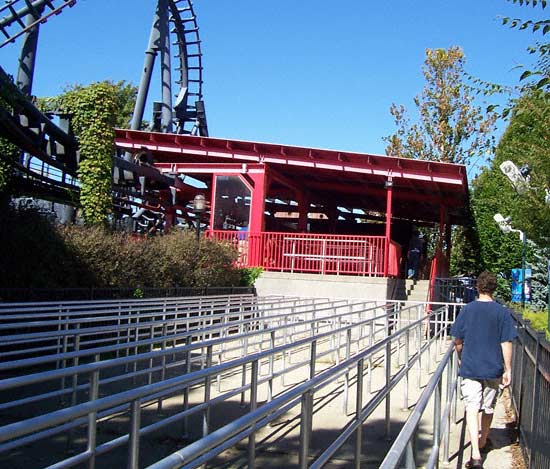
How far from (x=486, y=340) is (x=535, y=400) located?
2.40 feet

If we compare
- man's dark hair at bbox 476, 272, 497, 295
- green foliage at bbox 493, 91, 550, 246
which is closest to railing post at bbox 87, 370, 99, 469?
man's dark hair at bbox 476, 272, 497, 295

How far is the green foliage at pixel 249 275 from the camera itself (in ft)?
58.2

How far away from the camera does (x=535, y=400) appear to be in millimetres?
5102

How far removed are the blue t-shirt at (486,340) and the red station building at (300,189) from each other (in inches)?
457

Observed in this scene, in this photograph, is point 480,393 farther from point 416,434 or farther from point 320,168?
point 320,168

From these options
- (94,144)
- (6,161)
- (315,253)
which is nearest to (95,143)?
(94,144)

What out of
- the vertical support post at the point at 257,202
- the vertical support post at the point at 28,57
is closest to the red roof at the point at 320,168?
the vertical support post at the point at 257,202

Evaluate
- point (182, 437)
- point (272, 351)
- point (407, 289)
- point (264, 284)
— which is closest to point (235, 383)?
point (182, 437)

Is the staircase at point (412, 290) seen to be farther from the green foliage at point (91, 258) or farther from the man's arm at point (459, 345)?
the man's arm at point (459, 345)

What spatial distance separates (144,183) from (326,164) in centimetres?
678

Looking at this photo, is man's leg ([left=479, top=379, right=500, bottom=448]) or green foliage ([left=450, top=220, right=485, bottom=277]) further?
green foliage ([left=450, top=220, right=485, bottom=277])

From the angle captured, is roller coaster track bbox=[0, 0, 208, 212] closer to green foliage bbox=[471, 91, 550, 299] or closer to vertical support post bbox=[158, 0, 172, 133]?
vertical support post bbox=[158, 0, 172, 133]

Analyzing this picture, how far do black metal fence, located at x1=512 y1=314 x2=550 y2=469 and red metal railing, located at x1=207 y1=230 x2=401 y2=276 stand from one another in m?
10.8

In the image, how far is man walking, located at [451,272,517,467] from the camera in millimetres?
5641
